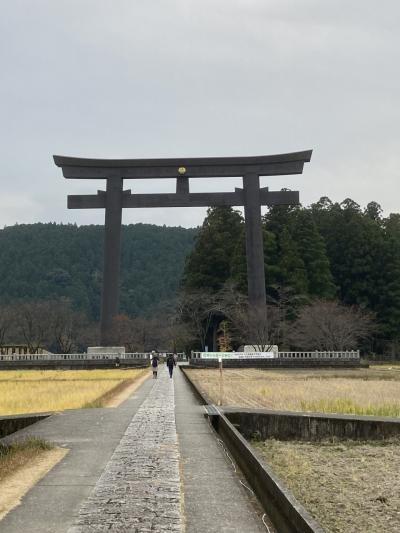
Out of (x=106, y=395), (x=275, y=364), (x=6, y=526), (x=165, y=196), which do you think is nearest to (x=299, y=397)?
(x=106, y=395)

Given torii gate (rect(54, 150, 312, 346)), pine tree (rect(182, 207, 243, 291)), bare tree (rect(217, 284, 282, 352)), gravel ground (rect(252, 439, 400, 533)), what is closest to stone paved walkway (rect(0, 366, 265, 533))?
gravel ground (rect(252, 439, 400, 533))

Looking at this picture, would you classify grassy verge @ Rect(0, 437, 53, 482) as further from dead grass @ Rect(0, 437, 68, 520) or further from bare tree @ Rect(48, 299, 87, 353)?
→ bare tree @ Rect(48, 299, 87, 353)

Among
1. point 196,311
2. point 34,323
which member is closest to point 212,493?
point 196,311

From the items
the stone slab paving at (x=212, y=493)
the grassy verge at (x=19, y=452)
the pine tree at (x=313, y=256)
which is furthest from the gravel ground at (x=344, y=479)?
the pine tree at (x=313, y=256)

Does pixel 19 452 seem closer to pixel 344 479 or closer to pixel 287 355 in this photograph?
pixel 344 479

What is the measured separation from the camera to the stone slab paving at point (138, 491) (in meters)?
5.05

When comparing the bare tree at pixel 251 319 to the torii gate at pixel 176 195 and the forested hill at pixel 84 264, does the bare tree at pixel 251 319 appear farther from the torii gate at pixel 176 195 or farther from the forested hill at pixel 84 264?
the forested hill at pixel 84 264

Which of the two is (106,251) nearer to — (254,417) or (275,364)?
(275,364)

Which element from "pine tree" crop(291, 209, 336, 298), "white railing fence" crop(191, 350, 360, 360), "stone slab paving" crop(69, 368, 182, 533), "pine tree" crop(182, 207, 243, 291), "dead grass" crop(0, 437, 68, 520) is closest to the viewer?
"stone slab paving" crop(69, 368, 182, 533)

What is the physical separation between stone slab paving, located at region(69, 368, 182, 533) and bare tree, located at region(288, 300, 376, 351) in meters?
45.2

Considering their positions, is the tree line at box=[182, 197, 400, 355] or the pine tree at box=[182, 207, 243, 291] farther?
the pine tree at box=[182, 207, 243, 291]

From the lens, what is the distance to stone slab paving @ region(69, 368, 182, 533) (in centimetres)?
505

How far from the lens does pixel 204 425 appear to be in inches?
458

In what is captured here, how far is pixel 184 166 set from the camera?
4638 centimetres
